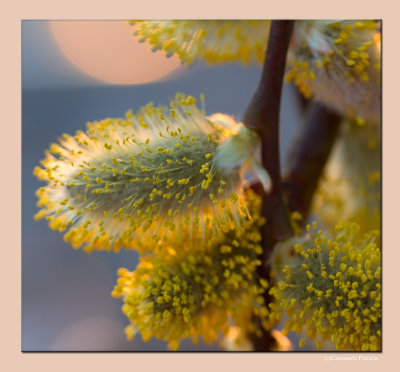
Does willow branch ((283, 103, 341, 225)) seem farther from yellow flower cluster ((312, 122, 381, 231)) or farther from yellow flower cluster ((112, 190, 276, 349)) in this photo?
yellow flower cluster ((112, 190, 276, 349))

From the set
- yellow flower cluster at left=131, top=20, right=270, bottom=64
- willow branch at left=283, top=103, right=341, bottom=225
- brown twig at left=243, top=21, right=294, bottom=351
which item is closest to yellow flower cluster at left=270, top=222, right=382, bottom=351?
brown twig at left=243, top=21, right=294, bottom=351

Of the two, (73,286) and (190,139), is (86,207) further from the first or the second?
(73,286)

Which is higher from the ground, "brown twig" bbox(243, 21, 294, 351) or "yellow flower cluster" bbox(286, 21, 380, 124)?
"yellow flower cluster" bbox(286, 21, 380, 124)

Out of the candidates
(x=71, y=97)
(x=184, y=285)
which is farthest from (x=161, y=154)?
(x=71, y=97)

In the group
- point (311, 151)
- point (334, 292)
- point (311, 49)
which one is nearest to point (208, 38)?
point (311, 49)

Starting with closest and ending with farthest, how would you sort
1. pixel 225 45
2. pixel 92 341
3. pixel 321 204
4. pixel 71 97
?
pixel 225 45 < pixel 321 204 < pixel 71 97 < pixel 92 341

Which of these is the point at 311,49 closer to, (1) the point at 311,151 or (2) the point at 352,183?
(1) the point at 311,151
